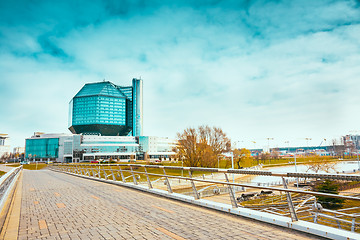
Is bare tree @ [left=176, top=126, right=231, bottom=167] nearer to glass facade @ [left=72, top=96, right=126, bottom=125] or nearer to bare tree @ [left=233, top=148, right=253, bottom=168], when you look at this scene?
bare tree @ [left=233, top=148, right=253, bottom=168]

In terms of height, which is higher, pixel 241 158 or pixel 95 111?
pixel 95 111

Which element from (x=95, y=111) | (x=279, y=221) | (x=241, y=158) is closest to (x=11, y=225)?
(x=279, y=221)

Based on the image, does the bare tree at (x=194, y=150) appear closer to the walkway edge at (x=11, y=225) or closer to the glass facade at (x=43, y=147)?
the walkway edge at (x=11, y=225)

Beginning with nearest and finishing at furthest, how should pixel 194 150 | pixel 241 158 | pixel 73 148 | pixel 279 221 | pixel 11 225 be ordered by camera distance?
pixel 279 221, pixel 11 225, pixel 194 150, pixel 241 158, pixel 73 148

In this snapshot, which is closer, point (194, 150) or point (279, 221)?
point (279, 221)

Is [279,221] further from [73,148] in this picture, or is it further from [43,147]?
[43,147]

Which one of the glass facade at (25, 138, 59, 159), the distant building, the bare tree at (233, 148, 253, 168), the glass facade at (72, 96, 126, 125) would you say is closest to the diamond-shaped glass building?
the glass facade at (72, 96, 126, 125)

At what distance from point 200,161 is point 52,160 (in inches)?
3734

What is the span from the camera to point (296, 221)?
547 cm

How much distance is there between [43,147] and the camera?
12394 cm

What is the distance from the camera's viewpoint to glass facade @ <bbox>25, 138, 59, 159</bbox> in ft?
404

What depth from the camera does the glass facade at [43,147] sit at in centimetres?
12300

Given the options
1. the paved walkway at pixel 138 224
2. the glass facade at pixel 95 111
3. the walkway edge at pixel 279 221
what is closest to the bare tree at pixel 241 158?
the walkway edge at pixel 279 221

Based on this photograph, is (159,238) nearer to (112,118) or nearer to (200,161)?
(200,161)
